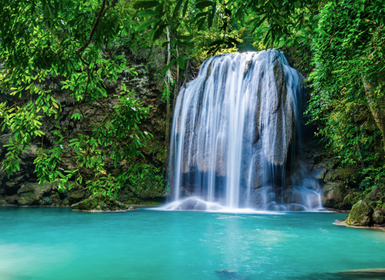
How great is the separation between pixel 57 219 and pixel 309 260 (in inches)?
338

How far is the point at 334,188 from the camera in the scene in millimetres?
15078

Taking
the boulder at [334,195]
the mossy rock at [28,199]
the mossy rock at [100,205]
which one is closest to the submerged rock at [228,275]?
the mossy rock at [100,205]

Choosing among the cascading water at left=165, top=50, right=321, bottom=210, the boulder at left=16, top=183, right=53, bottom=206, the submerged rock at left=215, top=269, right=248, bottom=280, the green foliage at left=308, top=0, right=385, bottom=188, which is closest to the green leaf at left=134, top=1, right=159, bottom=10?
the submerged rock at left=215, top=269, right=248, bottom=280

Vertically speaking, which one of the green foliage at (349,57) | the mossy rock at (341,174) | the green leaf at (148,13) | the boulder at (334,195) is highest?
the green foliage at (349,57)

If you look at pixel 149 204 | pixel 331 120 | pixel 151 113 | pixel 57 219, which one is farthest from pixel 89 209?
pixel 331 120

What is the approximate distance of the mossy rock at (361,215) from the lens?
990cm

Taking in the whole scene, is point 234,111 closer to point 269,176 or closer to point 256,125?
point 256,125

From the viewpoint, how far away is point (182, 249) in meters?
7.00

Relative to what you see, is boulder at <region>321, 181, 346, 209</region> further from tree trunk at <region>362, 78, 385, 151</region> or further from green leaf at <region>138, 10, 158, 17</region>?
green leaf at <region>138, 10, 158, 17</region>

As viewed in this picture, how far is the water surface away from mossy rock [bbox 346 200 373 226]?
0.64 metres

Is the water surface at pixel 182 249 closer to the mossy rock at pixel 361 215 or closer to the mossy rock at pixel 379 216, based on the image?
the mossy rock at pixel 361 215

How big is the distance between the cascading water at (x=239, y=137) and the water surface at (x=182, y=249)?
16.7ft

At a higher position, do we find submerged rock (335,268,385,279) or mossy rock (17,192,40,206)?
mossy rock (17,192,40,206)

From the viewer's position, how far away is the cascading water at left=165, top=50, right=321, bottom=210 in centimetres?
1603
